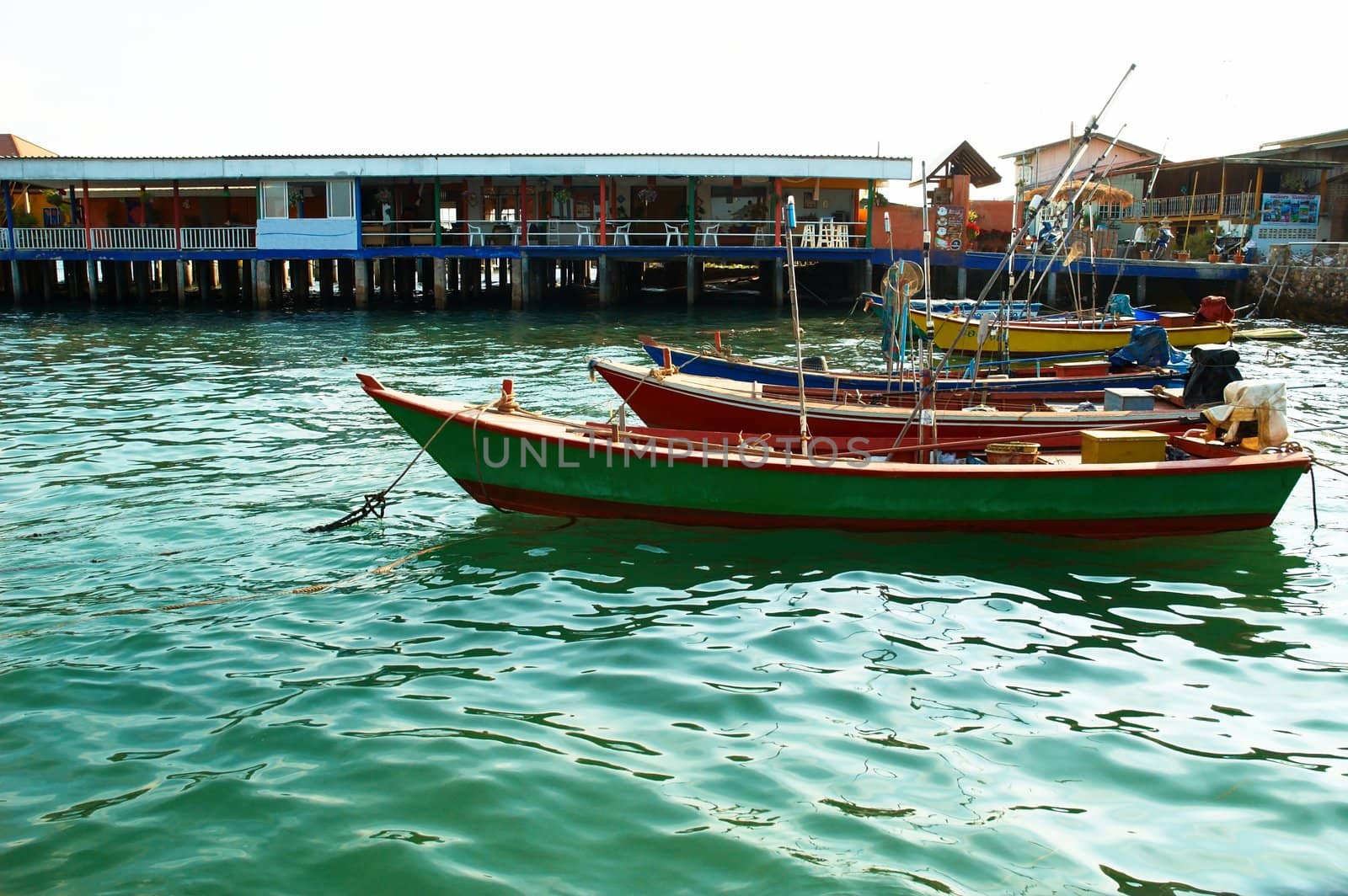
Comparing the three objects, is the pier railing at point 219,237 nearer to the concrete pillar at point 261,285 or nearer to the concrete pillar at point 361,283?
the concrete pillar at point 261,285

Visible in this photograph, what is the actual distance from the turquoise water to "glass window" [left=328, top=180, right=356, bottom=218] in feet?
72.8

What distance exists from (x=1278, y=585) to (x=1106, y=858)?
15.2 ft

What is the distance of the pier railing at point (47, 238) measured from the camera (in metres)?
32.5

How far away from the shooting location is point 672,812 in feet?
16.8

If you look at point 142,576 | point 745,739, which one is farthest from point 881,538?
point 142,576

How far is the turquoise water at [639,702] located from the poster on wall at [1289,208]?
30.3m

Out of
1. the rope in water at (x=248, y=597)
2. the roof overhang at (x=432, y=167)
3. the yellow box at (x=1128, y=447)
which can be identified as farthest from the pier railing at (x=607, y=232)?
the rope in water at (x=248, y=597)

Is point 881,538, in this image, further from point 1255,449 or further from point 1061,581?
point 1255,449

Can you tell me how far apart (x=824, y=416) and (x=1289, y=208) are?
33.2 metres

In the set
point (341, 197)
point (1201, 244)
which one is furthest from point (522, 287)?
point (1201, 244)

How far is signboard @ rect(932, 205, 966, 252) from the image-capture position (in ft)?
111

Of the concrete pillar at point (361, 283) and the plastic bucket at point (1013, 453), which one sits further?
the concrete pillar at point (361, 283)

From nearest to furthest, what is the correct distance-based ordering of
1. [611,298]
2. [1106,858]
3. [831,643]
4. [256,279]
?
[1106,858]
[831,643]
[256,279]
[611,298]

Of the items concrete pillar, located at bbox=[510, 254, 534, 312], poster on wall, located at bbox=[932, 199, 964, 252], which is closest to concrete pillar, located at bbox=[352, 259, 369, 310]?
concrete pillar, located at bbox=[510, 254, 534, 312]
